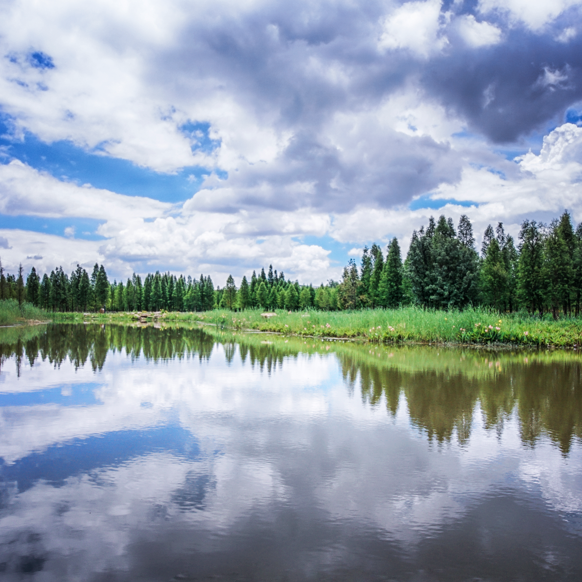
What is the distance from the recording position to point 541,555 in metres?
2.95

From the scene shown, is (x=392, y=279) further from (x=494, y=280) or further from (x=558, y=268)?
(x=558, y=268)

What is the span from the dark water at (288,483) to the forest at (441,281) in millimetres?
21741

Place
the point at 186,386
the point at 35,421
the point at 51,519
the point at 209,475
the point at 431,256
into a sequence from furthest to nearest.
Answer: the point at 431,256, the point at 186,386, the point at 35,421, the point at 209,475, the point at 51,519

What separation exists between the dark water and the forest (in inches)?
856

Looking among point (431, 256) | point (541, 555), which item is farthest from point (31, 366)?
point (431, 256)

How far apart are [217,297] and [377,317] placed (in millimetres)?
66935

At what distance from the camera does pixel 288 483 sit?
3.94 m

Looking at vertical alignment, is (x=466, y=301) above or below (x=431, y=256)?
below

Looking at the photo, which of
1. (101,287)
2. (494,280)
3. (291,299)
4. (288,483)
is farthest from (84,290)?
(288,483)

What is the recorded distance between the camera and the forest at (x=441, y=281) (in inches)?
1166

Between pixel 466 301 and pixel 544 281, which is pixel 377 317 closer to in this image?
pixel 466 301

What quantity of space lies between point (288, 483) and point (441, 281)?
28941 millimetres

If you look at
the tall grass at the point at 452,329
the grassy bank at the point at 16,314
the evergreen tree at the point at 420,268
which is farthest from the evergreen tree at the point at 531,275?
the grassy bank at the point at 16,314

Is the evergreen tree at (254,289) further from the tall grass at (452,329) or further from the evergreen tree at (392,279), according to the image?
the tall grass at (452,329)
